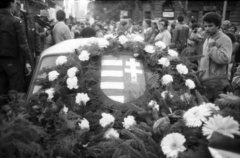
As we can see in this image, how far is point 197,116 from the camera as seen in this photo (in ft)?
6.27

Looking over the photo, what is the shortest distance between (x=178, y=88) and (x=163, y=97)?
34cm

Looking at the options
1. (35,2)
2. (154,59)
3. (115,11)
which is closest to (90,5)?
(115,11)

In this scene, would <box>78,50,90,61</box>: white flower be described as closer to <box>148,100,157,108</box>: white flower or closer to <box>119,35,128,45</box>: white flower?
<box>119,35,128,45</box>: white flower

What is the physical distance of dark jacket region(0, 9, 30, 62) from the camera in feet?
13.2

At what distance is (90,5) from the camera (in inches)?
1537

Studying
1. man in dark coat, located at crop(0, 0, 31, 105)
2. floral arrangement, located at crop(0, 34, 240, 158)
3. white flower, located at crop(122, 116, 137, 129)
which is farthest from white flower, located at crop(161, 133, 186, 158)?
man in dark coat, located at crop(0, 0, 31, 105)

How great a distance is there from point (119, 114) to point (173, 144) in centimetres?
75

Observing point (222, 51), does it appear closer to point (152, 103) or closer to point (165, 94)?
point (165, 94)

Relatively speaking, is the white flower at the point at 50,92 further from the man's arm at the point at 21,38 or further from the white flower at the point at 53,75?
the man's arm at the point at 21,38

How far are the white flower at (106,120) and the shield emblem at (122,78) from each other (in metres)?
0.28

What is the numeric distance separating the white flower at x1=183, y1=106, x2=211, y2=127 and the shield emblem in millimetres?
769

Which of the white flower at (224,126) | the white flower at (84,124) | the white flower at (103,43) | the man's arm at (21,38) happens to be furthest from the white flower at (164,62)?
the man's arm at (21,38)

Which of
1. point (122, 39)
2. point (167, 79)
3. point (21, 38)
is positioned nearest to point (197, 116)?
point (167, 79)

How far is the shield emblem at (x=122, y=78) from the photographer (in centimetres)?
270
